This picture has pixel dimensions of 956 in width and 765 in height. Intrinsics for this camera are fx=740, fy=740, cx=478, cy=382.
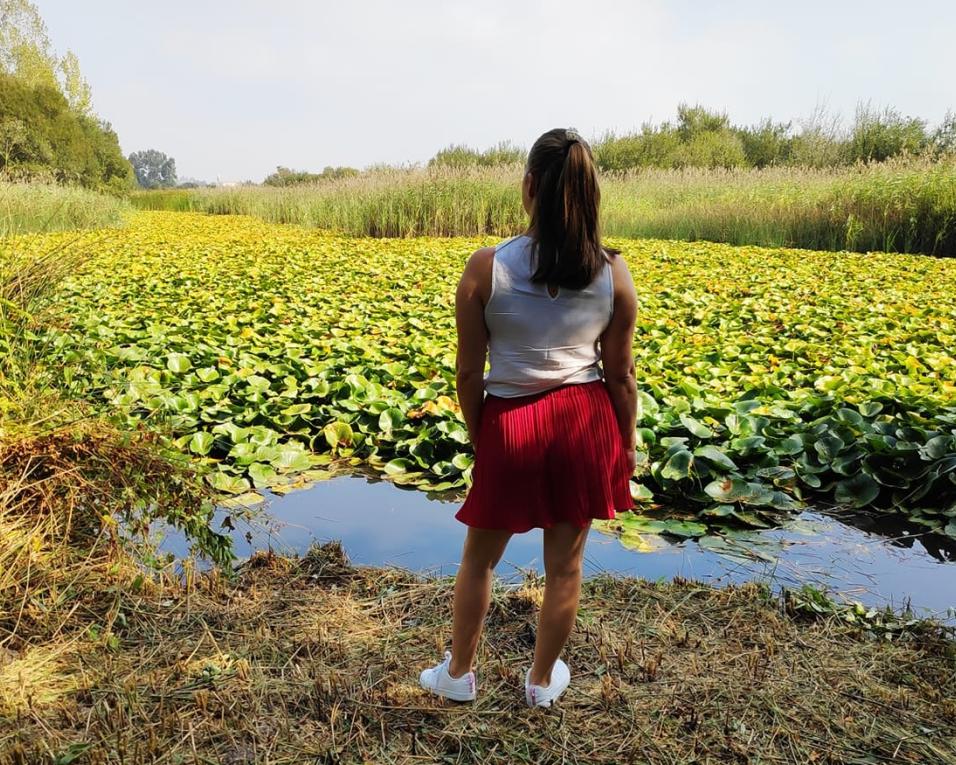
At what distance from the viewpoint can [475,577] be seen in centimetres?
156

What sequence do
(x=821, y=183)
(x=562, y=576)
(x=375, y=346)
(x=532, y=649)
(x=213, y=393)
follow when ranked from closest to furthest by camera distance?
(x=562, y=576) → (x=532, y=649) → (x=213, y=393) → (x=375, y=346) → (x=821, y=183)

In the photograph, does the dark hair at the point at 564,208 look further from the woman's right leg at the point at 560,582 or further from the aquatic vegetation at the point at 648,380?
the aquatic vegetation at the point at 648,380

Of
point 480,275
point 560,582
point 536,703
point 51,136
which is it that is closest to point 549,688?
point 536,703

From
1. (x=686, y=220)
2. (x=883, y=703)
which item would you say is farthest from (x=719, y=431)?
(x=686, y=220)

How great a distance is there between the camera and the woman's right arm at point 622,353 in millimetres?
1453

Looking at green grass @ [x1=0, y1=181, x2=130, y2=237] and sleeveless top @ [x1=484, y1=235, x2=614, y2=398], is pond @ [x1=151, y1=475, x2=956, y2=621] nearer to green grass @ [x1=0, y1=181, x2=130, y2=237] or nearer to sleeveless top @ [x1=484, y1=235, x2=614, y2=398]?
sleeveless top @ [x1=484, y1=235, x2=614, y2=398]

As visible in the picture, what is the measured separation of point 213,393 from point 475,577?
2.44 meters

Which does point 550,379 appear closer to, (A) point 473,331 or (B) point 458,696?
(A) point 473,331

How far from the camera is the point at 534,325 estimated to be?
1432 millimetres

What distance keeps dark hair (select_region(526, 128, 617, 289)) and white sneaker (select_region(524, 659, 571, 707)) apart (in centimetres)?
88

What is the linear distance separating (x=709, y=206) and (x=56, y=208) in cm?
926

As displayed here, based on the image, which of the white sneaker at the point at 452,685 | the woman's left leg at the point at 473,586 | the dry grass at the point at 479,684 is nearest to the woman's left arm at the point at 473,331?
the woman's left leg at the point at 473,586

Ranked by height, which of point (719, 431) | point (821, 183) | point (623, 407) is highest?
point (821, 183)

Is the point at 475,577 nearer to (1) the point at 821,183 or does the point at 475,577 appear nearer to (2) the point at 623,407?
(2) the point at 623,407
